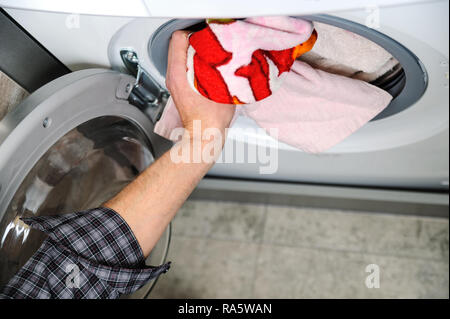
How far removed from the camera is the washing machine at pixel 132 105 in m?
0.41

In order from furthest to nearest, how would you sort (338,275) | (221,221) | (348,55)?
(221,221) < (338,275) < (348,55)

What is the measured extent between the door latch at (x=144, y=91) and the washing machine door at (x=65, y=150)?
0.01m

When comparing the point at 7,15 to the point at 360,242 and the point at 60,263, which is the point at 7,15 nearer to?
the point at 60,263

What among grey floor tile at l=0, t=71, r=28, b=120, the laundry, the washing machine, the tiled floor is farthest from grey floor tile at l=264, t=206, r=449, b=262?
grey floor tile at l=0, t=71, r=28, b=120

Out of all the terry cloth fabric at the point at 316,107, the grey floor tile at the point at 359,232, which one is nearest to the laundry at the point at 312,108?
the terry cloth fabric at the point at 316,107

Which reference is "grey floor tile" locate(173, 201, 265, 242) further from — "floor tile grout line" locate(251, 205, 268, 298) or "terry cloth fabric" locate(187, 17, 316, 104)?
"terry cloth fabric" locate(187, 17, 316, 104)

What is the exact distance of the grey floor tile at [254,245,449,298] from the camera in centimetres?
90

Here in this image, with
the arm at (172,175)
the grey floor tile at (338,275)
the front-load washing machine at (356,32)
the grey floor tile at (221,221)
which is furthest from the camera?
the grey floor tile at (221,221)

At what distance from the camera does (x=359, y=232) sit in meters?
0.96

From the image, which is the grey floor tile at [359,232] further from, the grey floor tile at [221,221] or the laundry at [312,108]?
the laundry at [312,108]

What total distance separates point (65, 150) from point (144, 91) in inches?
5.6

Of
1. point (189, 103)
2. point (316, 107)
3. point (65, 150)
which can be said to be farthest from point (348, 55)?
point (65, 150)

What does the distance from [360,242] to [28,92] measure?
710 millimetres

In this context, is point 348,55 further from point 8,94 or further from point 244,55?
point 8,94
